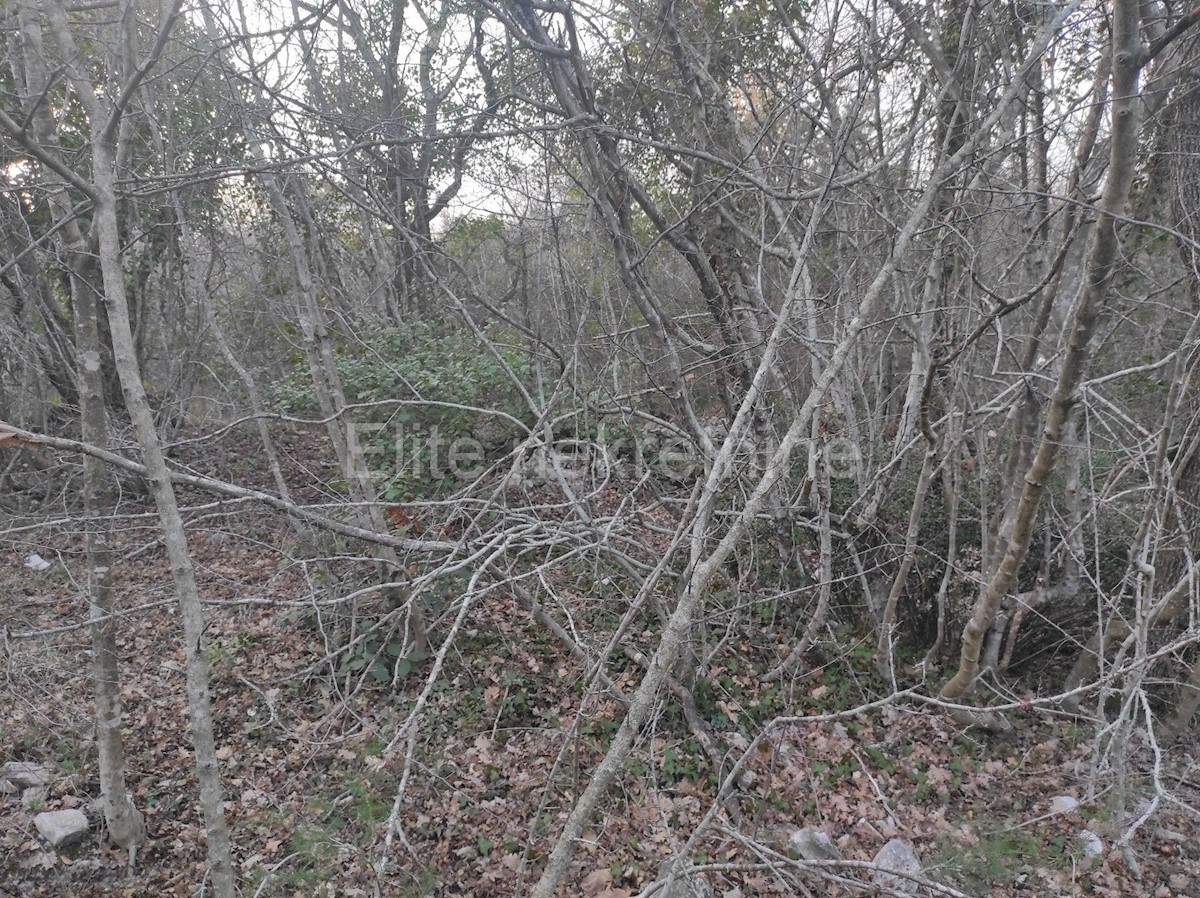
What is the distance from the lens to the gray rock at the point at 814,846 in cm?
370

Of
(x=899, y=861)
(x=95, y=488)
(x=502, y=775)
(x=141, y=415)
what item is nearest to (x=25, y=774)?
(x=95, y=488)

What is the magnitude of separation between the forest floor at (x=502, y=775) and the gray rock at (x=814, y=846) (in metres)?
0.09

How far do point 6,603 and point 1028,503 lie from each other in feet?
20.5

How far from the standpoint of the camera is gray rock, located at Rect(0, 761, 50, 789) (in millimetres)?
3947

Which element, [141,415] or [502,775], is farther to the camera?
[502,775]

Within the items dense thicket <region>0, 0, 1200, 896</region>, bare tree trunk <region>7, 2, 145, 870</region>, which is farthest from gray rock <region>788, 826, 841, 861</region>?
bare tree trunk <region>7, 2, 145, 870</region>

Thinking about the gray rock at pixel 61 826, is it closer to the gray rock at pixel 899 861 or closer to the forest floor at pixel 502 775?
the forest floor at pixel 502 775

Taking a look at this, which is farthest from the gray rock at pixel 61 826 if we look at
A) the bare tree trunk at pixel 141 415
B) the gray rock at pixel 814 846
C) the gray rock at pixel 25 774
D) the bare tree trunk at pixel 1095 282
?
the bare tree trunk at pixel 1095 282

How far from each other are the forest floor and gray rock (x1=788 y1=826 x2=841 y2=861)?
9 cm

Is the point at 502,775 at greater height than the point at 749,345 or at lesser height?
lesser

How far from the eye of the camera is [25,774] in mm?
3975

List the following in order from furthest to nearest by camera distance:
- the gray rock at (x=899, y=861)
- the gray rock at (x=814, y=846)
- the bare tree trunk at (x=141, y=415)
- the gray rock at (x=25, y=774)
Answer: the gray rock at (x=25, y=774), the gray rock at (x=814, y=846), the gray rock at (x=899, y=861), the bare tree trunk at (x=141, y=415)

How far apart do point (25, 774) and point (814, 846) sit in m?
4.14

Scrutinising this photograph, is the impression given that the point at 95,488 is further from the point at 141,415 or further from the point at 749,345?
the point at 749,345
